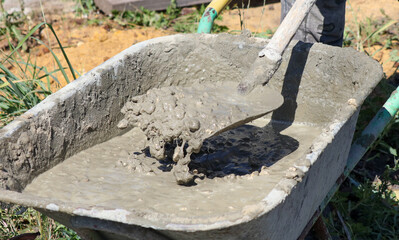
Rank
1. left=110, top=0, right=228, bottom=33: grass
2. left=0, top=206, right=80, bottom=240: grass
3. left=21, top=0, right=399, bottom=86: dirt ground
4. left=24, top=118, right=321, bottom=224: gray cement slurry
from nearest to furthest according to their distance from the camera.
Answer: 1. left=24, top=118, right=321, bottom=224: gray cement slurry
2. left=0, top=206, right=80, bottom=240: grass
3. left=21, top=0, right=399, bottom=86: dirt ground
4. left=110, top=0, right=228, bottom=33: grass

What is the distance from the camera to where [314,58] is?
7.99 feet

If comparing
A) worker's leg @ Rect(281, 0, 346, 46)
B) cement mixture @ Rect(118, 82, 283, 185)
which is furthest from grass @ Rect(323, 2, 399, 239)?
cement mixture @ Rect(118, 82, 283, 185)

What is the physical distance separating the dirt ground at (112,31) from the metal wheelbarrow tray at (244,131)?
5.05 feet

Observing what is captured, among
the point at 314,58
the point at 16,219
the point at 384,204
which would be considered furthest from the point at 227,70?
the point at 16,219

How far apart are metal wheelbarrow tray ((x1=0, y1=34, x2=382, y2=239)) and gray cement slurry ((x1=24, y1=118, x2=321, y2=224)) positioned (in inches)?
0.4

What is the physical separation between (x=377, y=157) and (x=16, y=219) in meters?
2.08

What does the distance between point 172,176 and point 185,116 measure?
31 centimetres

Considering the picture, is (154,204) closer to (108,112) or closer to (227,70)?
(108,112)

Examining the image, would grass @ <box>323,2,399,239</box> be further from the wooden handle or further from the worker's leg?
the wooden handle

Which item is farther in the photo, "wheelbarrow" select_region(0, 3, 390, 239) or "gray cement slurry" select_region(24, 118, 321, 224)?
"gray cement slurry" select_region(24, 118, 321, 224)

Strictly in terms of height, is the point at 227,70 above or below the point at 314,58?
below

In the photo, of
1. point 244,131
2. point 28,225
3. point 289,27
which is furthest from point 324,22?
point 28,225

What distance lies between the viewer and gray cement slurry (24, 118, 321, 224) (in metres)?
1.80

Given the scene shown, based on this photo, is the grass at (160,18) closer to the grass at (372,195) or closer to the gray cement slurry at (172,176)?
the grass at (372,195)
